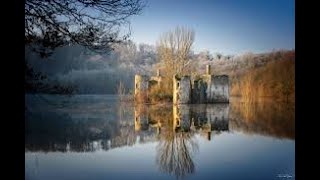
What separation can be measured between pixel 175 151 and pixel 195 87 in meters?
1.23

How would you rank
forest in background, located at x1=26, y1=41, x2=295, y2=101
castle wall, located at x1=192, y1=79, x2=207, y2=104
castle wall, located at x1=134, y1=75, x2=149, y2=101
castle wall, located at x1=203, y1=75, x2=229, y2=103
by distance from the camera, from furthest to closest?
castle wall, located at x1=192, y1=79, x2=207, y2=104 < castle wall, located at x1=203, y1=75, x2=229, y2=103 < castle wall, located at x1=134, y1=75, x2=149, y2=101 < forest in background, located at x1=26, y1=41, x2=295, y2=101

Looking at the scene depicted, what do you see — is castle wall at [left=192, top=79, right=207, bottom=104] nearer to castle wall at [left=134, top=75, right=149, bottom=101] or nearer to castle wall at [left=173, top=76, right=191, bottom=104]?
castle wall at [left=173, top=76, right=191, bottom=104]

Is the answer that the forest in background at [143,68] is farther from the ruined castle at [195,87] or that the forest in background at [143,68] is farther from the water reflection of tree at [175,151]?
the water reflection of tree at [175,151]

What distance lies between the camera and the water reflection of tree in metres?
4.00

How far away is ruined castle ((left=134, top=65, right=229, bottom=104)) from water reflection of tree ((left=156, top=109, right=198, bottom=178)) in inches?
20.7

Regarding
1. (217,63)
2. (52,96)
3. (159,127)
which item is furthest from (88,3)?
(217,63)

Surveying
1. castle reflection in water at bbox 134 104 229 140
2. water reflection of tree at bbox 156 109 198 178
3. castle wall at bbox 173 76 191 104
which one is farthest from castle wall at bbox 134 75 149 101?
water reflection of tree at bbox 156 109 198 178

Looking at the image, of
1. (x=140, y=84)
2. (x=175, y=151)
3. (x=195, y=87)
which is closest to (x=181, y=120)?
(x=175, y=151)

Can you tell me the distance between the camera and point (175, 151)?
4.21m

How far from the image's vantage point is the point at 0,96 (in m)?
2.85

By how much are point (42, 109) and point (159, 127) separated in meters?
1.19

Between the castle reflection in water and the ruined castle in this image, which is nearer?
the castle reflection in water
